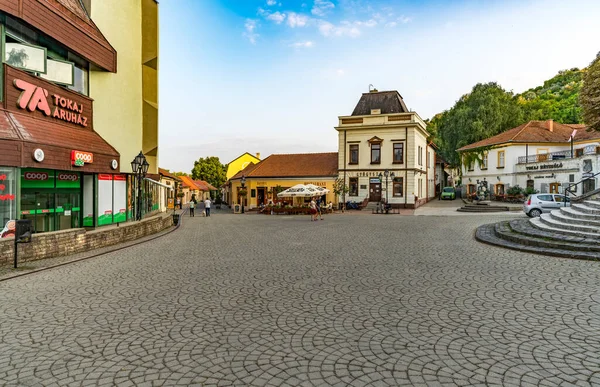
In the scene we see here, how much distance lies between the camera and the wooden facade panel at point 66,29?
1117 cm

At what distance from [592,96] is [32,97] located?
862 inches

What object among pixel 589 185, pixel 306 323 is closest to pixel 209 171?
pixel 589 185

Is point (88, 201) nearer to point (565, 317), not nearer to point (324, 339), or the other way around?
point (324, 339)

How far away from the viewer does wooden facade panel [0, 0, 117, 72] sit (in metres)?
11.2

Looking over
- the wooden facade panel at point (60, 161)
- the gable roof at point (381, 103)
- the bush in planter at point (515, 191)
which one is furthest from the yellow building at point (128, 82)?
the bush in planter at point (515, 191)

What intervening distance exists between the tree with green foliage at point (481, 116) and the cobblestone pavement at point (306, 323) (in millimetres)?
42011

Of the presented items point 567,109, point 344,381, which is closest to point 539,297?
point 344,381

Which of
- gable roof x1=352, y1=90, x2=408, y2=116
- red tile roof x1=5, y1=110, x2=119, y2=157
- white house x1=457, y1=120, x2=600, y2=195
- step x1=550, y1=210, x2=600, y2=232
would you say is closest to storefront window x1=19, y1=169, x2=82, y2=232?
red tile roof x1=5, y1=110, x2=119, y2=157

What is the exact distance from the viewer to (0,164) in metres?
9.84

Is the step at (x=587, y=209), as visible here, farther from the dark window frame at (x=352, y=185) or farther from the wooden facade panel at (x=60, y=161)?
the dark window frame at (x=352, y=185)

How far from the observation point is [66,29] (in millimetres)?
13289

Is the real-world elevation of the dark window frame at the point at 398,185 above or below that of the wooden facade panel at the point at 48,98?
below

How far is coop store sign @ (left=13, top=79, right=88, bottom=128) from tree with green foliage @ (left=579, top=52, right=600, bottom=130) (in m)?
21.5

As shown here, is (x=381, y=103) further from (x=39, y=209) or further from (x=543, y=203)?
(x=39, y=209)
